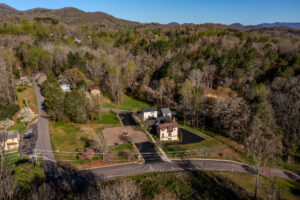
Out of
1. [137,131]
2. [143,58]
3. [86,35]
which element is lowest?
[137,131]

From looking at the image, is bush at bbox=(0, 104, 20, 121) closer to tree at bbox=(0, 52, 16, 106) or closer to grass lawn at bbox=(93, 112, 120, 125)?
tree at bbox=(0, 52, 16, 106)

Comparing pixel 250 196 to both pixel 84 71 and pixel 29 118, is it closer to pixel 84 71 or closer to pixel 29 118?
pixel 29 118

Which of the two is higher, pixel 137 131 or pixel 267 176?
pixel 137 131

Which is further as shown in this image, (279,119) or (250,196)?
(279,119)

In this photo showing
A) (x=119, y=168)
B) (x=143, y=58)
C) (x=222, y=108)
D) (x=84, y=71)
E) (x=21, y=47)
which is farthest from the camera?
(x=143, y=58)

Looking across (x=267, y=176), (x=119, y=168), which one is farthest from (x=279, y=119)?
(x=119, y=168)

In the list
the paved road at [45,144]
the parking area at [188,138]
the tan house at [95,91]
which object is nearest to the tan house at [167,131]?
the parking area at [188,138]

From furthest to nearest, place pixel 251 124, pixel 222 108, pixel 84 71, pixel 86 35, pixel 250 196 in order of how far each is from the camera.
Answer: pixel 86 35, pixel 84 71, pixel 222 108, pixel 251 124, pixel 250 196

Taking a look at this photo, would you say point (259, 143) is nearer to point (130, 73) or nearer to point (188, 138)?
point (188, 138)

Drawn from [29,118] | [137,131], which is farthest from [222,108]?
[29,118]

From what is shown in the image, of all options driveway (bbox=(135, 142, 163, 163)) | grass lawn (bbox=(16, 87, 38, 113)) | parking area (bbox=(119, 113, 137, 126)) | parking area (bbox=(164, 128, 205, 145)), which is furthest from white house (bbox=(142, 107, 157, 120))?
grass lawn (bbox=(16, 87, 38, 113))
